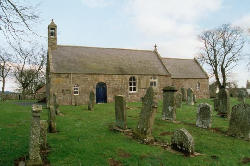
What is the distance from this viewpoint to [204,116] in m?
11.0

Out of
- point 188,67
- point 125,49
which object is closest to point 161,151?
point 125,49

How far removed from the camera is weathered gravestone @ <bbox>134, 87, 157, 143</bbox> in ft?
27.2

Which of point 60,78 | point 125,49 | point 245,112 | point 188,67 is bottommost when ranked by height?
point 245,112

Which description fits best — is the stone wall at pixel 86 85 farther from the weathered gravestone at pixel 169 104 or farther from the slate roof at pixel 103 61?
the weathered gravestone at pixel 169 104

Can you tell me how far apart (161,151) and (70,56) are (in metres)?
21.6

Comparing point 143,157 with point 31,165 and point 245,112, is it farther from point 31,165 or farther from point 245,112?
point 245,112

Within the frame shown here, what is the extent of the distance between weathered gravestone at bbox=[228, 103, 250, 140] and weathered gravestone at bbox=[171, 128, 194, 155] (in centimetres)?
363

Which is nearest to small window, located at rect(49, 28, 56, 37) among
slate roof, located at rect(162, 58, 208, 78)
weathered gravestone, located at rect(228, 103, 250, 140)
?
slate roof, located at rect(162, 58, 208, 78)

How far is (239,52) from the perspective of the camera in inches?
1506

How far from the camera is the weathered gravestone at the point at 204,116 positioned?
1089 centimetres

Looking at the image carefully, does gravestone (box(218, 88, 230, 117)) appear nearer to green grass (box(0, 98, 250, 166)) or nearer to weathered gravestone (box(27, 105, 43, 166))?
green grass (box(0, 98, 250, 166))

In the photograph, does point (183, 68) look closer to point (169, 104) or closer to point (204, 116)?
point (169, 104)

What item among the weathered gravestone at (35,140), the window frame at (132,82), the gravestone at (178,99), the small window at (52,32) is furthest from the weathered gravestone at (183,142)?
the small window at (52,32)

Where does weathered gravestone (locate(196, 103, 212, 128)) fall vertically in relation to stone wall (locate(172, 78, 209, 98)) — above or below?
below
